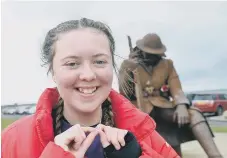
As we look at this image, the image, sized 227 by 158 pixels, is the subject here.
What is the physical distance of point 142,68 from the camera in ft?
9.46

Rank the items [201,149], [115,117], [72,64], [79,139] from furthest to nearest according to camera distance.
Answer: [201,149] < [115,117] < [72,64] < [79,139]

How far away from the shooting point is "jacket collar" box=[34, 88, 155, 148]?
85cm

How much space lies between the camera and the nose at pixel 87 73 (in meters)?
0.83

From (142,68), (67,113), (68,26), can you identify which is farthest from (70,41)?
(142,68)

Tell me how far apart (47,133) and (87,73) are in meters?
0.14

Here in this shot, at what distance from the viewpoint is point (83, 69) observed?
0.83 m

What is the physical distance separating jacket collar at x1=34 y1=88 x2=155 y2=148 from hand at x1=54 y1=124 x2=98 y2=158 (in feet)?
0.32

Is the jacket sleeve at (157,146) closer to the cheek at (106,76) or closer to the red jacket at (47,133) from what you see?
the red jacket at (47,133)

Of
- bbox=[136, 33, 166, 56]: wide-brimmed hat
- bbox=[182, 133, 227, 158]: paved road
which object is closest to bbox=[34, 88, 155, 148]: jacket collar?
bbox=[136, 33, 166, 56]: wide-brimmed hat

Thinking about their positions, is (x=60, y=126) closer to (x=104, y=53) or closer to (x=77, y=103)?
(x=77, y=103)

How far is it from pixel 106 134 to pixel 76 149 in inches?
2.3

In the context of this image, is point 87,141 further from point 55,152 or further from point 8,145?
point 8,145

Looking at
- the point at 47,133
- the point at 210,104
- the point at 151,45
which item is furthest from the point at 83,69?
the point at 210,104

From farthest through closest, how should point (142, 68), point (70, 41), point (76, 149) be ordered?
1. point (142, 68)
2. point (70, 41)
3. point (76, 149)
